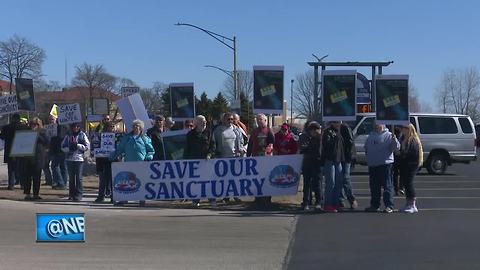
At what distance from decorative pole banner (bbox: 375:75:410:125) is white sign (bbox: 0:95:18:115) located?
887 centimetres

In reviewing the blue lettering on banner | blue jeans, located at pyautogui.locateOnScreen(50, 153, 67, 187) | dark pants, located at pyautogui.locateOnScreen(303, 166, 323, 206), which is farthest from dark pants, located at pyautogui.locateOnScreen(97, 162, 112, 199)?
the blue lettering on banner

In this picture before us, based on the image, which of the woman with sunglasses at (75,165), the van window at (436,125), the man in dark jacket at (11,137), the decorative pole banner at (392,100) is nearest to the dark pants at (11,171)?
the man in dark jacket at (11,137)

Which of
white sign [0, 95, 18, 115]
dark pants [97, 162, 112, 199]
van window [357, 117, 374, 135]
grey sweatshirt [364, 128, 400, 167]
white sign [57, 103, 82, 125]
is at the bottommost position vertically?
dark pants [97, 162, 112, 199]

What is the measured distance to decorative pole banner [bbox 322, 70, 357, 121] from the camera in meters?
12.7

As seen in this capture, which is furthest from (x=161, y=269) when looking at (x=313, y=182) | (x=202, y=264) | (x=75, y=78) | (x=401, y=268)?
(x=75, y=78)

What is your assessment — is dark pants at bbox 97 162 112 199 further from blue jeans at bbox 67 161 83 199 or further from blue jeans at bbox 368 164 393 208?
blue jeans at bbox 368 164 393 208

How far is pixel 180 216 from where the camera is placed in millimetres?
11656

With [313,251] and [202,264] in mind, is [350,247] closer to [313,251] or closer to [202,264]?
[313,251]

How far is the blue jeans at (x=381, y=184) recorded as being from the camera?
1227cm

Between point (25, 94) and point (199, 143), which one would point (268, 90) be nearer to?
point (199, 143)

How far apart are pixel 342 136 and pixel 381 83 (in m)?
1.27

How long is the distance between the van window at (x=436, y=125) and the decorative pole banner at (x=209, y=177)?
34.8 feet

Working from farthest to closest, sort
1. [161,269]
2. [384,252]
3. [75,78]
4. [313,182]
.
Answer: [75,78] → [313,182] → [384,252] → [161,269]

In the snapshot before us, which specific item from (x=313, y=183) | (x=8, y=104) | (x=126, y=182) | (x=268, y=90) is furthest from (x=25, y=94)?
(x=313, y=183)
